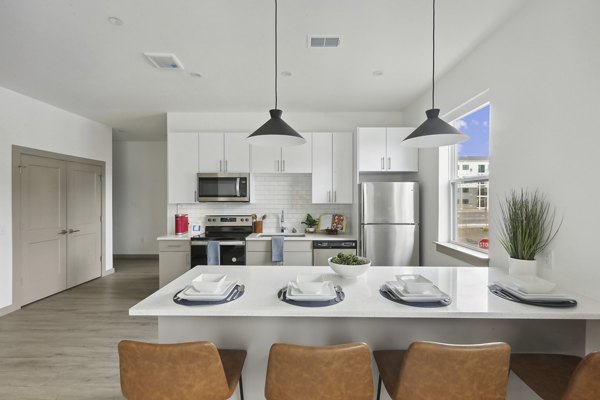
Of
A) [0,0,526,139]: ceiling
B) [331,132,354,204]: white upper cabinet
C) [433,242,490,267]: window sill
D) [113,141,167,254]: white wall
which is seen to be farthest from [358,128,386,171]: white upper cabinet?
[113,141,167,254]: white wall

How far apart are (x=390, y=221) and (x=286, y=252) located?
55.8 inches

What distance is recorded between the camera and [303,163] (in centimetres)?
431

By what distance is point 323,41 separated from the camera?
251cm

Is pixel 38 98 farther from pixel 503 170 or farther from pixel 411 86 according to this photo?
pixel 503 170

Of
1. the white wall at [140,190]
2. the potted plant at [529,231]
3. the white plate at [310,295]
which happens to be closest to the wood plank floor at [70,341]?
the white plate at [310,295]

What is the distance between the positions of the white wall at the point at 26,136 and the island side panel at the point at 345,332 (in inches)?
134

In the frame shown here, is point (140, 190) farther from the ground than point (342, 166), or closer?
closer

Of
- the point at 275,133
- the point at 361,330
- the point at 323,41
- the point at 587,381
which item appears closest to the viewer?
the point at 587,381

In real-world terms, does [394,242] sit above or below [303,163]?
below

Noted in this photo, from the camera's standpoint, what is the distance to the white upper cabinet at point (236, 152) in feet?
14.2

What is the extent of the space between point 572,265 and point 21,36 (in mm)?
4292

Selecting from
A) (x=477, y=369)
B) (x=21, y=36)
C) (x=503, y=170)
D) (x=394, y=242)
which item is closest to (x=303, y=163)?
(x=394, y=242)

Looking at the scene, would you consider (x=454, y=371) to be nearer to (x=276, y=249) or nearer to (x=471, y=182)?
(x=471, y=182)

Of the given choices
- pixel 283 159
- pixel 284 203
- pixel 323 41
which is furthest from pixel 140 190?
pixel 323 41
